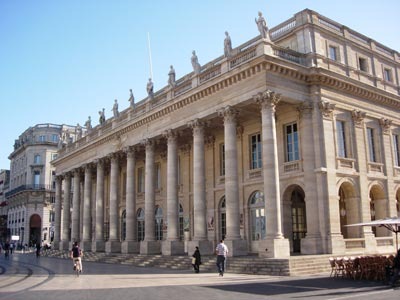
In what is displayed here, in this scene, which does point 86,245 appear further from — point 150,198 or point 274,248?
point 274,248

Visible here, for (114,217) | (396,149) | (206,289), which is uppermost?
(396,149)

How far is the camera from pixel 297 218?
2634cm

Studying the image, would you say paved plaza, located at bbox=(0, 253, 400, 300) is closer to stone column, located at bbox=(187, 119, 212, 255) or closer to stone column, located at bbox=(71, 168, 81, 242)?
stone column, located at bbox=(187, 119, 212, 255)

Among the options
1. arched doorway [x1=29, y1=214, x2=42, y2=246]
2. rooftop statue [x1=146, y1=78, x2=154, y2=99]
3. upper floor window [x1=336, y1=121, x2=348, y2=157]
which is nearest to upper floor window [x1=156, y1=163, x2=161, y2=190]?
rooftop statue [x1=146, y1=78, x2=154, y2=99]

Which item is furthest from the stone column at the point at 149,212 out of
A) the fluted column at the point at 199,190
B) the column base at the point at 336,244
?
the column base at the point at 336,244

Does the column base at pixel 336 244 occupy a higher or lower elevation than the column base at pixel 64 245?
higher

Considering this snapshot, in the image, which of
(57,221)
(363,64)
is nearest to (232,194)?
A: (363,64)

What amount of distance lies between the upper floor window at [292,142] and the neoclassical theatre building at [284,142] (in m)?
0.06

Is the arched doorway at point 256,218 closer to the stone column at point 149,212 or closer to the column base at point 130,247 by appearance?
the stone column at point 149,212

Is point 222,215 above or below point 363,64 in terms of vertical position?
below

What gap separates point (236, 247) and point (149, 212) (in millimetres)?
9916

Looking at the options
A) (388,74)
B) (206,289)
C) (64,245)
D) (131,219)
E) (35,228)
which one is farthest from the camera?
(35,228)

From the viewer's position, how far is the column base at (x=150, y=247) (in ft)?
98.3

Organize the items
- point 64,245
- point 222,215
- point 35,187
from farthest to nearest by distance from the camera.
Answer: point 35,187, point 64,245, point 222,215
